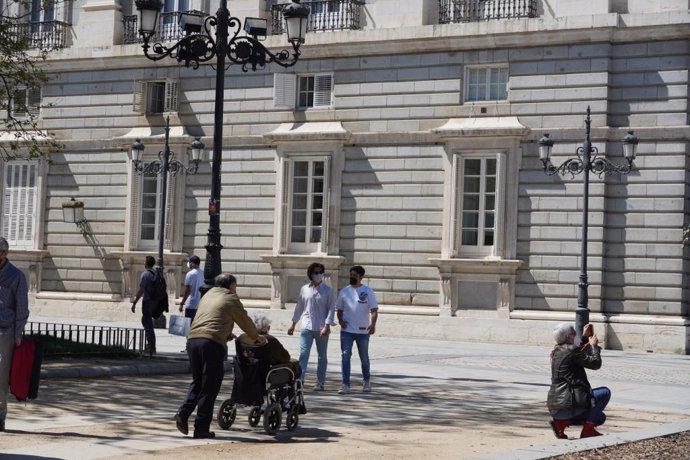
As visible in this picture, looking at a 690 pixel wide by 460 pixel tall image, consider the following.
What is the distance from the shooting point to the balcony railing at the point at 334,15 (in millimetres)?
32969

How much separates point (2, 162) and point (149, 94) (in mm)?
→ 4680

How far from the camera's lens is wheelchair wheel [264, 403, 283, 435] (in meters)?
13.0

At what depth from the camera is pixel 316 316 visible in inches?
701

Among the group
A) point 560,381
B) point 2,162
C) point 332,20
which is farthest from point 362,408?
point 2,162

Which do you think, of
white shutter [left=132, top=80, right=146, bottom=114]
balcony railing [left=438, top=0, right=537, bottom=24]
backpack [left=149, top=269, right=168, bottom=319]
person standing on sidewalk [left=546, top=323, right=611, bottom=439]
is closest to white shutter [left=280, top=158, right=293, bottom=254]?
white shutter [left=132, top=80, right=146, bottom=114]

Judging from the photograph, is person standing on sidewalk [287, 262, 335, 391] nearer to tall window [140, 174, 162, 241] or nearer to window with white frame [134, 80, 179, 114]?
tall window [140, 174, 162, 241]

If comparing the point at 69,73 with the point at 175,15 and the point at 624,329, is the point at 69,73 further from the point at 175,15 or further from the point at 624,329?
the point at 624,329

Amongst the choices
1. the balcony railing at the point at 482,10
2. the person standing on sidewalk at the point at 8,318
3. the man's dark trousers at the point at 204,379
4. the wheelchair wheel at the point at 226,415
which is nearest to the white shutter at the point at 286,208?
the balcony railing at the point at 482,10

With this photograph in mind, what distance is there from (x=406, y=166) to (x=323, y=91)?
2955mm

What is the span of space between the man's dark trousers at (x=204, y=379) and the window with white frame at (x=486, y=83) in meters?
19.5

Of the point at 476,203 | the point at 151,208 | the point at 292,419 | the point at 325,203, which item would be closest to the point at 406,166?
the point at 476,203

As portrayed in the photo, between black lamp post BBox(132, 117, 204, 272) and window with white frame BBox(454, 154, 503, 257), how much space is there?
6.38 metres

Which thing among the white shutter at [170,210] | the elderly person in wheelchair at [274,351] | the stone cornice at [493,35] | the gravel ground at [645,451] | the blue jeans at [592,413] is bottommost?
the gravel ground at [645,451]

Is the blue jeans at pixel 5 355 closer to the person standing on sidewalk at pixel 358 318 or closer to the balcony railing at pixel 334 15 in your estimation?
the person standing on sidewalk at pixel 358 318
